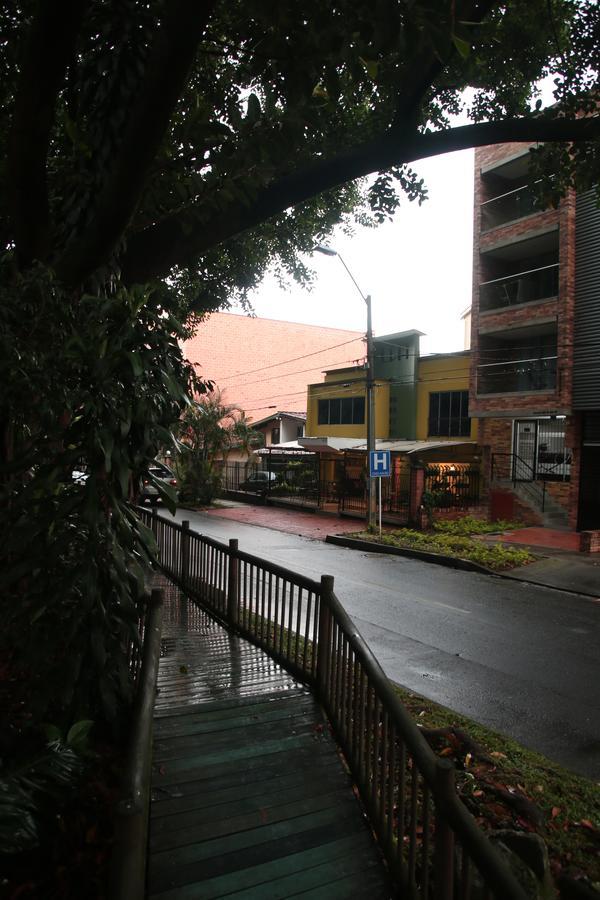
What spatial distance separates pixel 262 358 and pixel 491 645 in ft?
137

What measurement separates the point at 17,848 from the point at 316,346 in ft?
167

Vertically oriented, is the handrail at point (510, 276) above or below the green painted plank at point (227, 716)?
above

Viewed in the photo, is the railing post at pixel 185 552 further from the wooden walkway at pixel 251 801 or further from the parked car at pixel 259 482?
the parked car at pixel 259 482

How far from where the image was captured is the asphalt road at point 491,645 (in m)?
5.46


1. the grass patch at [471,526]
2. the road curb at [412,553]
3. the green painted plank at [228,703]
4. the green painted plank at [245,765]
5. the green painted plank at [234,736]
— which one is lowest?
the road curb at [412,553]

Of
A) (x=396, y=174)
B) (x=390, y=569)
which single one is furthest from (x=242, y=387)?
(x=396, y=174)

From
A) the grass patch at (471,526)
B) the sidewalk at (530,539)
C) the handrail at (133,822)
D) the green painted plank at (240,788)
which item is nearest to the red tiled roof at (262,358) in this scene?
the sidewalk at (530,539)

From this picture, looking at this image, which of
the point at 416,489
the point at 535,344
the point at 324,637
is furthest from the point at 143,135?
the point at 535,344

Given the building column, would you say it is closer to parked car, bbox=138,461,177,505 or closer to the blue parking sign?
the blue parking sign

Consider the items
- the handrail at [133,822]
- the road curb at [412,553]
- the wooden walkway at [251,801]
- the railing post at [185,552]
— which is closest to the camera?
the handrail at [133,822]

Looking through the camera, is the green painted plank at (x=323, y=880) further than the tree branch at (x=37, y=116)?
No

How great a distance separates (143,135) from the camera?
3295 millimetres

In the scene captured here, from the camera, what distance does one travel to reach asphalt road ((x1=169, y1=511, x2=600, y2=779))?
546 cm

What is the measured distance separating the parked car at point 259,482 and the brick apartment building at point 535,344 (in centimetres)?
1175
